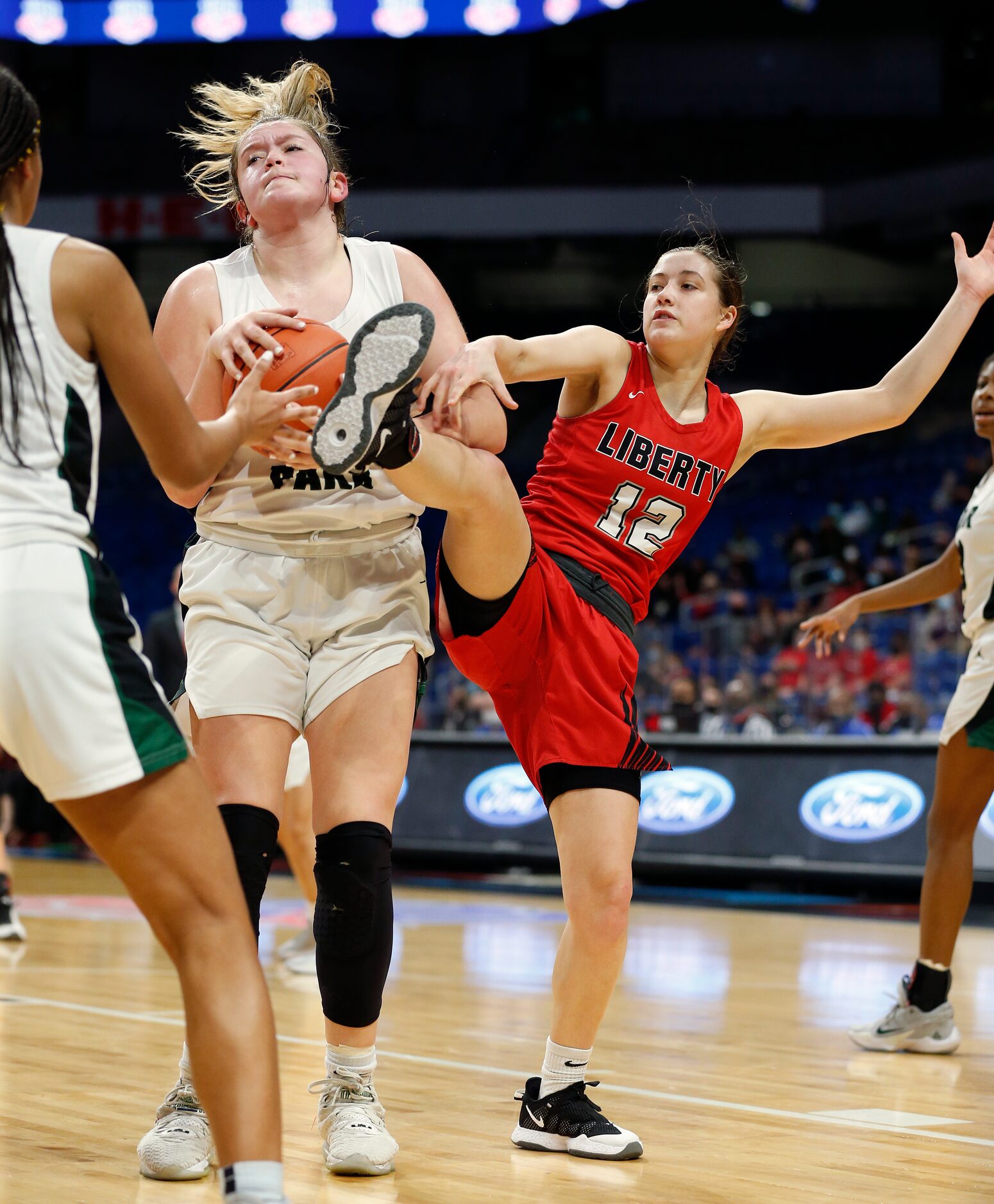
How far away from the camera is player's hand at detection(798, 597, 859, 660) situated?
5109 millimetres

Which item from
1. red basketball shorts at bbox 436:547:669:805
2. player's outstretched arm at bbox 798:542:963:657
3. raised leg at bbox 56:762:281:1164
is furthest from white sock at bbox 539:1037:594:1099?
player's outstretched arm at bbox 798:542:963:657

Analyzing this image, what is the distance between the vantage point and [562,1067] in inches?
136

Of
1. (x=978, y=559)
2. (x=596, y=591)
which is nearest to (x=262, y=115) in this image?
(x=596, y=591)

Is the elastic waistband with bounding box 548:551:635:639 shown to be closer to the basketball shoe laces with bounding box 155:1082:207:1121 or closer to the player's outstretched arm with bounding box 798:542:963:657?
the basketball shoe laces with bounding box 155:1082:207:1121

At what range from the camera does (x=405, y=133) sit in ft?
60.2

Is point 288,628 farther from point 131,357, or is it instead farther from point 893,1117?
point 893,1117

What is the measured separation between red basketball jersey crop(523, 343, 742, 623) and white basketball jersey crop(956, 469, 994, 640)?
5.27 ft

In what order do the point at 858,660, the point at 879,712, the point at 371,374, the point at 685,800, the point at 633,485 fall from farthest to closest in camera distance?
the point at 858,660, the point at 879,712, the point at 685,800, the point at 633,485, the point at 371,374

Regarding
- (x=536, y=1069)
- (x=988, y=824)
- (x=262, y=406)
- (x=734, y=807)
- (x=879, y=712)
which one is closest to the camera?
(x=262, y=406)

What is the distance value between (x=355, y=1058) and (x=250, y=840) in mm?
560

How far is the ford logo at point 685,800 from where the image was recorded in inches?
413

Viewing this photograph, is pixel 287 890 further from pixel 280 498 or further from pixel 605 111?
pixel 605 111

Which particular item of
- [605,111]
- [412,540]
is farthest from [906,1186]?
[605,111]

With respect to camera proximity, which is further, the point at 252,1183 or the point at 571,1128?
the point at 571,1128
